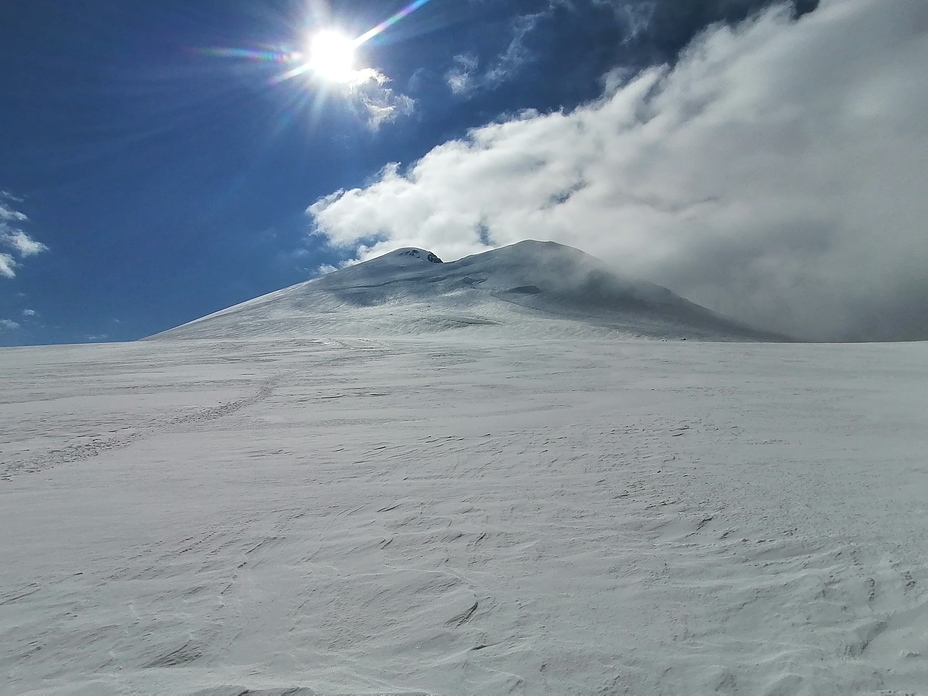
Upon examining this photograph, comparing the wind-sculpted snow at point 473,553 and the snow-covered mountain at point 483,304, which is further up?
the snow-covered mountain at point 483,304

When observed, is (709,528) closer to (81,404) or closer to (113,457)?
(113,457)

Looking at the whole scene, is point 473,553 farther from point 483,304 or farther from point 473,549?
point 483,304

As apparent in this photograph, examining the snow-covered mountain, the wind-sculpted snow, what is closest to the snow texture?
the wind-sculpted snow

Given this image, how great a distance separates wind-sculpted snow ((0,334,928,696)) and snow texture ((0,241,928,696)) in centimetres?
3

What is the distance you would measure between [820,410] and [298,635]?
1209 cm

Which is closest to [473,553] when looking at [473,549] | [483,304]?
[473,549]

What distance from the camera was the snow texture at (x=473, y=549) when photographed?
3.68m

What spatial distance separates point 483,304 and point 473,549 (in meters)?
53.3

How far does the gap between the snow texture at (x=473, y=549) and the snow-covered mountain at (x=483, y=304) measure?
3022 centimetres

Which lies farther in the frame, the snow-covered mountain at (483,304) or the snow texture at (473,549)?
the snow-covered mountain at (483,304)

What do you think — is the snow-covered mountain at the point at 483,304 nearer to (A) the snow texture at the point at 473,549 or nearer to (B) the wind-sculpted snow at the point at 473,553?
(A) the snow texture at the point at 473,549

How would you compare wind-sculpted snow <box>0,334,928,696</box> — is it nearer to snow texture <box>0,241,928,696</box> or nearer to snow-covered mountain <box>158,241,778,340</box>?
snow texture <box>0,241,928,696</box>

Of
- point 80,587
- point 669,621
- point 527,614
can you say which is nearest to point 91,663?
point 80,587

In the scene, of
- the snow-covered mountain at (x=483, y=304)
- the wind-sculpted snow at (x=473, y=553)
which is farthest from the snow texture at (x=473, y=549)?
the snow-covered mountain at (x=483, y=304)
